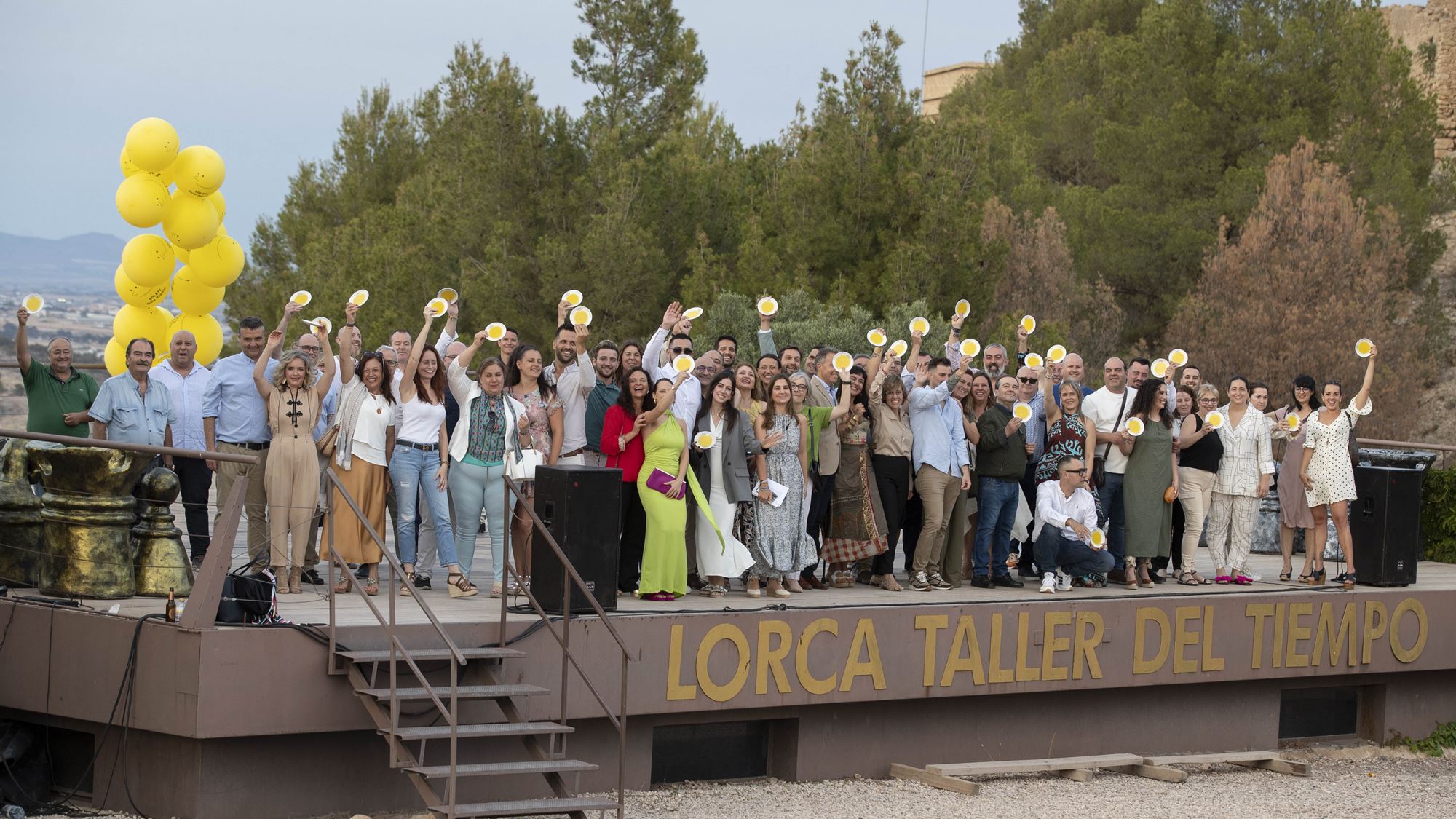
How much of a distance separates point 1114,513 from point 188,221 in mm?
8530

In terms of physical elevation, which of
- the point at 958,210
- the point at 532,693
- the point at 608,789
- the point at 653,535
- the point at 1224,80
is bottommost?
the point at 608,789

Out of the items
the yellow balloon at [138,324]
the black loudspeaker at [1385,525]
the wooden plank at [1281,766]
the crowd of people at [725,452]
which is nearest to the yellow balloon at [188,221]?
the yellow balloon at [138,324]

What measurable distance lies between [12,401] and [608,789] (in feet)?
31.1

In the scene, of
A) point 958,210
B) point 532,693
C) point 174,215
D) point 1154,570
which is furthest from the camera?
point 958,210

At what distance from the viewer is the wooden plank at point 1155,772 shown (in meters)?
10.9

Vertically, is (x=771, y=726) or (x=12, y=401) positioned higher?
(x=12, y=401)

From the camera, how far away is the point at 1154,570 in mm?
12688

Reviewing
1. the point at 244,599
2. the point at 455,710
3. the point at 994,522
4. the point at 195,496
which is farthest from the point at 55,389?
the point at 994,522

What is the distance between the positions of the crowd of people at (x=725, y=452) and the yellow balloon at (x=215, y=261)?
416cm

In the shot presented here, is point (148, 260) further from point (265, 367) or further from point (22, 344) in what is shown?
point (265, 367)

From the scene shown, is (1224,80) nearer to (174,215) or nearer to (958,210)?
(958,210)

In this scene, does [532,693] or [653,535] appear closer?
[532,693]

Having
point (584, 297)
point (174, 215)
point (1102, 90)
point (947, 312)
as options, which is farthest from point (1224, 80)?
point (174, 215)

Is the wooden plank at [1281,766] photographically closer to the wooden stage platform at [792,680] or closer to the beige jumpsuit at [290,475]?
the wooden stage platform at [792,680]
